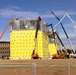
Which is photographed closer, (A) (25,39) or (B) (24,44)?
(A) (25,39)

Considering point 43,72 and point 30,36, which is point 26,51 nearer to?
point 30,36

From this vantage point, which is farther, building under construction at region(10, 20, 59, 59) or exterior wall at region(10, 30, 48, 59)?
exterior wall at region(10, 30, 48, 59)

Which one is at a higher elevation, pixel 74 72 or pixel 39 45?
pixel 39 45

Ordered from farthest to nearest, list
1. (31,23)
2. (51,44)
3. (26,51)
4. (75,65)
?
(51,44), (26,51), (31,23), (75,65)

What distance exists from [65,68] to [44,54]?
4195 inches

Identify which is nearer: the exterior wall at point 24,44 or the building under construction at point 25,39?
the building under construction at point 25,39

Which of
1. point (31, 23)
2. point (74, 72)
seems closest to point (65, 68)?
point (74, 72)

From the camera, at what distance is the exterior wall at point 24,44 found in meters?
125

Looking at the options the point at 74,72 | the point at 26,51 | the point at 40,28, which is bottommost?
the point at 74,72

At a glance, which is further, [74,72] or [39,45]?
[39,45]

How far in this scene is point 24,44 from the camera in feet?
433

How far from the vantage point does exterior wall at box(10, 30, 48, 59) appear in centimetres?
12475

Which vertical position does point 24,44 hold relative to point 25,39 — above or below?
below

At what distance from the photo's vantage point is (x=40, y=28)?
122938 millimetres
